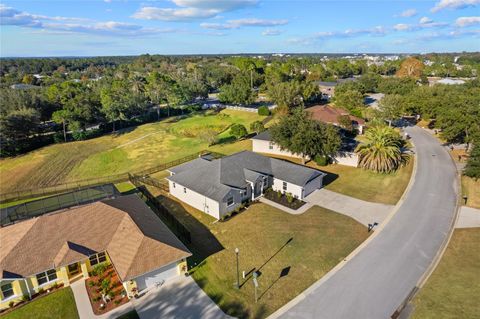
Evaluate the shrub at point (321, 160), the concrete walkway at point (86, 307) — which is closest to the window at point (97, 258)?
the concrete walkway at point (86, 307)

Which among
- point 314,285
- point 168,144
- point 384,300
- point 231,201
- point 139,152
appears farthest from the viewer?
point 168,144

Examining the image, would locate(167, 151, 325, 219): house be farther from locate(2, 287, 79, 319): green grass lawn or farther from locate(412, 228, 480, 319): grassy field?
locate(412, 228, 480, 319): grassy field

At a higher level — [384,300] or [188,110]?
[188,110]

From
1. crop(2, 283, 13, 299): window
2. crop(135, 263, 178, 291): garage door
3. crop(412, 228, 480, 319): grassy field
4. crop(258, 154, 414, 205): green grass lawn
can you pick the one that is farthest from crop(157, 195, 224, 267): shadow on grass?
crop(258, 154, 414, 205): green grass lawn

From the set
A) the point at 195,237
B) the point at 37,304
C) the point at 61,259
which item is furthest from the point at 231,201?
the point at 37,304

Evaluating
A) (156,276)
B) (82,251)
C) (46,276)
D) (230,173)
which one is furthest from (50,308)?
(230,173)

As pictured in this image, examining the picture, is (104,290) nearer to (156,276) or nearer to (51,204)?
(156,276)

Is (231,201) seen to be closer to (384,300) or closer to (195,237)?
(195,237)
